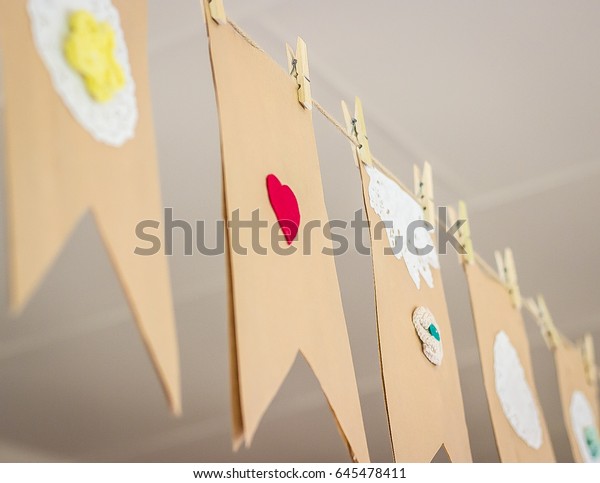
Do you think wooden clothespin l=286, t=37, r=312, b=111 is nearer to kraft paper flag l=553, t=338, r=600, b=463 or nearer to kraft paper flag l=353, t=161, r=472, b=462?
kraft paper flag l=353, t=161, r=472, b=462

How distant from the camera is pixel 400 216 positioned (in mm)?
1364

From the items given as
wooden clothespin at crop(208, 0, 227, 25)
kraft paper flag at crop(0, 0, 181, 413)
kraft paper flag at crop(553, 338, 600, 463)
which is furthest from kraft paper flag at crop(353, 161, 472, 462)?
kraft paper flag at crop(553, 338, 600, 463)

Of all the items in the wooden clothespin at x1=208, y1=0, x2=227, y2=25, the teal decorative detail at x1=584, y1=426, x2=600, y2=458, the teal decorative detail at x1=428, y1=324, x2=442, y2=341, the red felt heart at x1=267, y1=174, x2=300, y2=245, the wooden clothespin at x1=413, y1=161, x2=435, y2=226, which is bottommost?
the teal decorative detail at x1=584, y1=426, x2=600, y2=458

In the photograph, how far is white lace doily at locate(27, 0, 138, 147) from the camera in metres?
0.76

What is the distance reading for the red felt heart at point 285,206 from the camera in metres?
1.04

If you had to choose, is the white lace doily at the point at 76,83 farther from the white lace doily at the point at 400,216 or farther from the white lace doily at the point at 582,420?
the white lace doily at the point at 582,420

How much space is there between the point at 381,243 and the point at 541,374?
1.75 m

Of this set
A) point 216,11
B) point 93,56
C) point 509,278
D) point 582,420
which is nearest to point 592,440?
point 582,420

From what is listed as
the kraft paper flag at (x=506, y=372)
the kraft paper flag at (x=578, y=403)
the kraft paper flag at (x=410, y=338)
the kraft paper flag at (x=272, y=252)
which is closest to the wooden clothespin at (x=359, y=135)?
the kraft paper flag at (x=410, y=338)

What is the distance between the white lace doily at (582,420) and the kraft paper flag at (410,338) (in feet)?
2.52

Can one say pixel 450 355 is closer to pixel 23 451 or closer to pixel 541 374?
pixel 541 374

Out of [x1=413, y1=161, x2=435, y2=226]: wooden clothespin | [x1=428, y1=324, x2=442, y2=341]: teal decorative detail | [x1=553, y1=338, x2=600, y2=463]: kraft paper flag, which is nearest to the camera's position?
[x1=428, y1=324, x2=442, y2=341]: teal decorative detail

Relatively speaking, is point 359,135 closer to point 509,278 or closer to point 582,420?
point 509,278

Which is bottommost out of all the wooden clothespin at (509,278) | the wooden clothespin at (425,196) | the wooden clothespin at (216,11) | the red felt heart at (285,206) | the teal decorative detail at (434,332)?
the teal decorative detail at (434,332)
